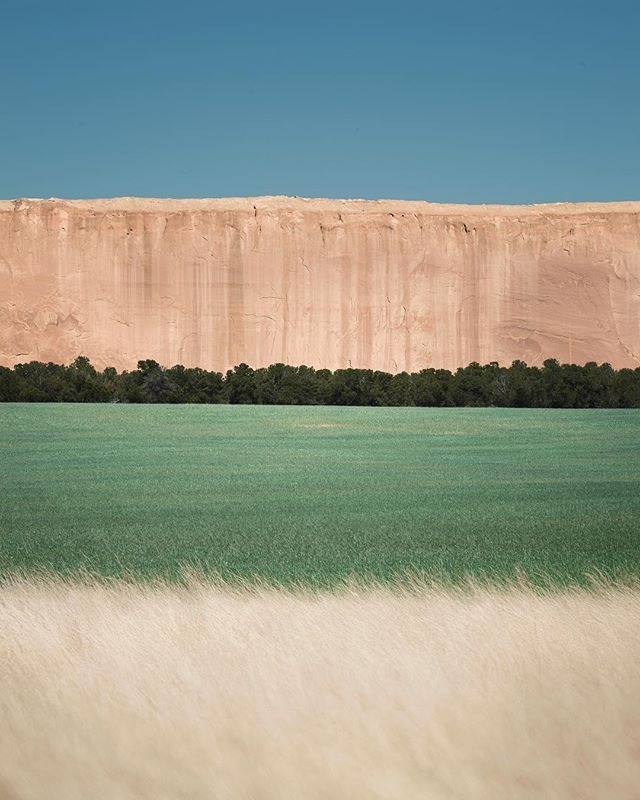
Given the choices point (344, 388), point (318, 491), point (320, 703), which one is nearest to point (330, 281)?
point (344, 388)

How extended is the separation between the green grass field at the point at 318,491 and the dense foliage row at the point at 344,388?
3.77 m

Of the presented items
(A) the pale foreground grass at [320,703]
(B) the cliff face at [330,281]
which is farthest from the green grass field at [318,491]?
(B) the cliff face at [330,281]

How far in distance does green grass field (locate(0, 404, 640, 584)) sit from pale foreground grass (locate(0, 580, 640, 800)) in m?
1.81

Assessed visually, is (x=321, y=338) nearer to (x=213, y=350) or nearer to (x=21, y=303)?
(x=213, y=350)

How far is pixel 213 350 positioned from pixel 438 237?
9529 millimetres

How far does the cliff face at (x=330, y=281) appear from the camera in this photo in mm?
39781

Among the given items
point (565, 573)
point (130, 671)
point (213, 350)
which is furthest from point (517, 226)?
point (130, 671)

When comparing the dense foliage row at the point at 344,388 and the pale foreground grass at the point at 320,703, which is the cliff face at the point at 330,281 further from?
the pale foreground grass at the point at 320,703

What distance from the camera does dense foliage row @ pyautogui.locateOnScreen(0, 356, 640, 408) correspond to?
2233cm

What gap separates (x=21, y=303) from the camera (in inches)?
1532

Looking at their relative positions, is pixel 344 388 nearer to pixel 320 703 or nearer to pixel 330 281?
pixel 330 281

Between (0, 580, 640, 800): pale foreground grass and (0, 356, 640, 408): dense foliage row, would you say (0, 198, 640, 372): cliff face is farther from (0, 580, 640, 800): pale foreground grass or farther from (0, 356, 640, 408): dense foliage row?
(0, 580, 640, 800): pale foreground grass

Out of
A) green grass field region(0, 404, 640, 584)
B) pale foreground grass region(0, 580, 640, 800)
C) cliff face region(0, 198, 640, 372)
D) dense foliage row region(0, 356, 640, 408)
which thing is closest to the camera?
pale foreground grass region(0, 580, 640, 800)

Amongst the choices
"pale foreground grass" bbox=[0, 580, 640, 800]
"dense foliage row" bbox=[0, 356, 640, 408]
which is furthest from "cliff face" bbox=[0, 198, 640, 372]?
"pale foreground grass" bbox=[0, 580, 640, 800]
